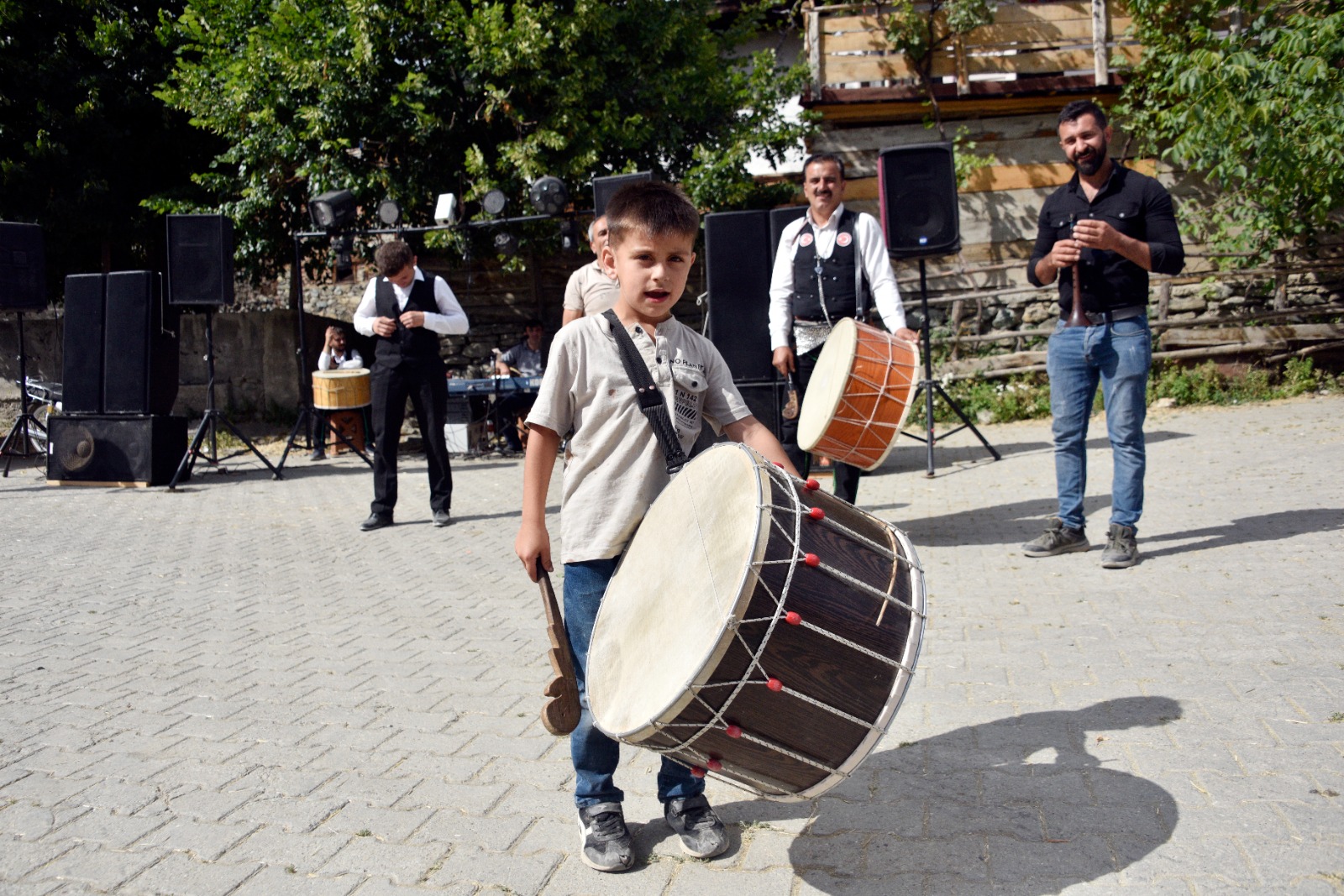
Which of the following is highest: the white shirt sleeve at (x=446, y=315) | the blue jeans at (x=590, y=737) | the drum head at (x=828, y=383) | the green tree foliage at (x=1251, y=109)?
the green tree foliage at (x=1251, y=109)

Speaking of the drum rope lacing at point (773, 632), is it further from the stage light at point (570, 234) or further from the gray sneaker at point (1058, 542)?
the stage light at point (570, 234)

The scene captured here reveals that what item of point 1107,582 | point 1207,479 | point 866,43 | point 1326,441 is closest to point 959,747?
point 1107,582

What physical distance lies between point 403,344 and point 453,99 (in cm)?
709

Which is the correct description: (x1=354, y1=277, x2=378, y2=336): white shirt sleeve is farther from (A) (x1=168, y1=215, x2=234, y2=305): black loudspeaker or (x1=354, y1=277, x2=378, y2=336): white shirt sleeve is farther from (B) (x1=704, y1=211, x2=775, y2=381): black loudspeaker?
(A) (x1=168, y1=215, x2=234, y2=305): black loudspeaker

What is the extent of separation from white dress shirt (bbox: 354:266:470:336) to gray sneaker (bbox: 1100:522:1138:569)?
4447 mm

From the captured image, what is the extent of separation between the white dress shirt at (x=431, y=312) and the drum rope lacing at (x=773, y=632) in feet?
18.2

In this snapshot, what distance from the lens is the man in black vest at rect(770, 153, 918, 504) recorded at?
5941 mm

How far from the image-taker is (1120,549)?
17.9 ft

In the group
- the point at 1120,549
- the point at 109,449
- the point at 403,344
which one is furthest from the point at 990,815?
the point at 109,449

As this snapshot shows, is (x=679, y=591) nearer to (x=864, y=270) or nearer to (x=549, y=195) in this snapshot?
(x=864, y=270)

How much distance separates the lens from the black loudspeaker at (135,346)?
10203 millimetres

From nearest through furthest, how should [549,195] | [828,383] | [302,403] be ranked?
[828,383] < [302,403] < [549,195]

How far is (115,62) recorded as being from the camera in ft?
52.5

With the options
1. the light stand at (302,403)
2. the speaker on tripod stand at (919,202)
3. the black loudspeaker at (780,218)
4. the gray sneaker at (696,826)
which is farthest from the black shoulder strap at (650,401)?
the light stand at (302,403)
